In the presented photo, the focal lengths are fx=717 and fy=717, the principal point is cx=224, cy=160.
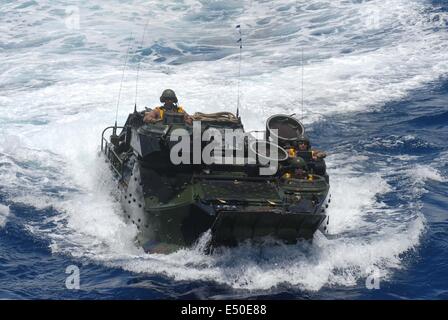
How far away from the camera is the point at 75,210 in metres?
16.1

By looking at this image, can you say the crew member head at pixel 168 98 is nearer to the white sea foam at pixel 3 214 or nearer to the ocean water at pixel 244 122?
the ocean water at pixel 244 122

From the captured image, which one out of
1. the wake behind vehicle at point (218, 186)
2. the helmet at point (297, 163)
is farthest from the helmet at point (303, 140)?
the helmet at point (297, 163)

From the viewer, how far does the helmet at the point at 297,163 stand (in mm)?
13914

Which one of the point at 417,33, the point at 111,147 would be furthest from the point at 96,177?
the point at 417,33

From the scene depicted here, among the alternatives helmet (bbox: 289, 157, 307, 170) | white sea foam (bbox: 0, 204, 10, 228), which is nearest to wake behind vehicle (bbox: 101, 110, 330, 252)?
helmet (bbox: 289, 157, 307, 170)

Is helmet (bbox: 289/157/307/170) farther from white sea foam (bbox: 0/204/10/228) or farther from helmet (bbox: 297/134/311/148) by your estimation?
white sea foam (bbox: 0/204/10/228)

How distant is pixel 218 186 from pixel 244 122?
9.64 meters

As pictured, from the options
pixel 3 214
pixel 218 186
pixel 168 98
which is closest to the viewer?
pixel 218 186

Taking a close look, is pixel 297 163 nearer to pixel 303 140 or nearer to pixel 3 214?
pixel 303 140

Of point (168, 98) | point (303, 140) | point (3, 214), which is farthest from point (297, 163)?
point (3, 214)

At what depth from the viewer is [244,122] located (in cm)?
2262

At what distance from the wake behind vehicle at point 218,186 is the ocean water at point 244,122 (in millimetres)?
391

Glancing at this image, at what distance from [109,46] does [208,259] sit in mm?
19724

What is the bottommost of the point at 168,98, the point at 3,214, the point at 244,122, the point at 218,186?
the point at 244,122
